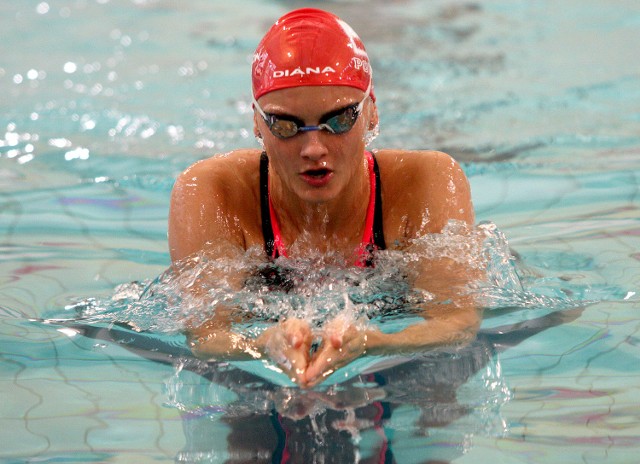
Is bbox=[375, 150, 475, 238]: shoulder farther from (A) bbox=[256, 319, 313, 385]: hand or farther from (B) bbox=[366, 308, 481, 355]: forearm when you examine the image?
(A) bbox=[256, 319, 313, 385]: hand

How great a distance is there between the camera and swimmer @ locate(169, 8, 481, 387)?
2438 mm

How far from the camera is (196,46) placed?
7.61 m

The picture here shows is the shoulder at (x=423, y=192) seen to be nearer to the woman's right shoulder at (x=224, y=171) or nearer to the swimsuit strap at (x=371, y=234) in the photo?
the swimsuit strap at (x=371, y=234)

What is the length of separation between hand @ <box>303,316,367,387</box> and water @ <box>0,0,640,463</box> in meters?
0.15

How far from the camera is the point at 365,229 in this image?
2.87 m

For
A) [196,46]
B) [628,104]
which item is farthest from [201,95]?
[628,104]

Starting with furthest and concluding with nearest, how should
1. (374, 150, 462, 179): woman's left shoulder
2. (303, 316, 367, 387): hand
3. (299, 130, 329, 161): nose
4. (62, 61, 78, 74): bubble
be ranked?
(62, 61, 78, 74): bubble → (374, 150, 462, 179): woman's left shoulder → (299, 130, 329, 161): nose → (303, 316, 367, 387): hand

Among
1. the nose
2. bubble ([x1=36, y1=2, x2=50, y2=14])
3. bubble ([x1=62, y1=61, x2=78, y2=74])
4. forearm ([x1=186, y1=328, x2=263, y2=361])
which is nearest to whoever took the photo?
forearm ([x1=186, y1=328, x2=263, y2=361])

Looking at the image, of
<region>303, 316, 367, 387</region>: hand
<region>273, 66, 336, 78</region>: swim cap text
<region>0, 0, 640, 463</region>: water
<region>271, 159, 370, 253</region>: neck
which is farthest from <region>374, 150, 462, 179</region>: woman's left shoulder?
<region>303, 316, 367, 387</region>: hand

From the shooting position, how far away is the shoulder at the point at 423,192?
9.05 ft

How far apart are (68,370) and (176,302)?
15.4 inches

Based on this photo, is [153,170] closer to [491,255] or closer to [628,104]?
[491,255]

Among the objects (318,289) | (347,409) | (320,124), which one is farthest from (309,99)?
(347,409)

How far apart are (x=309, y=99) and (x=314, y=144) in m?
0.13
